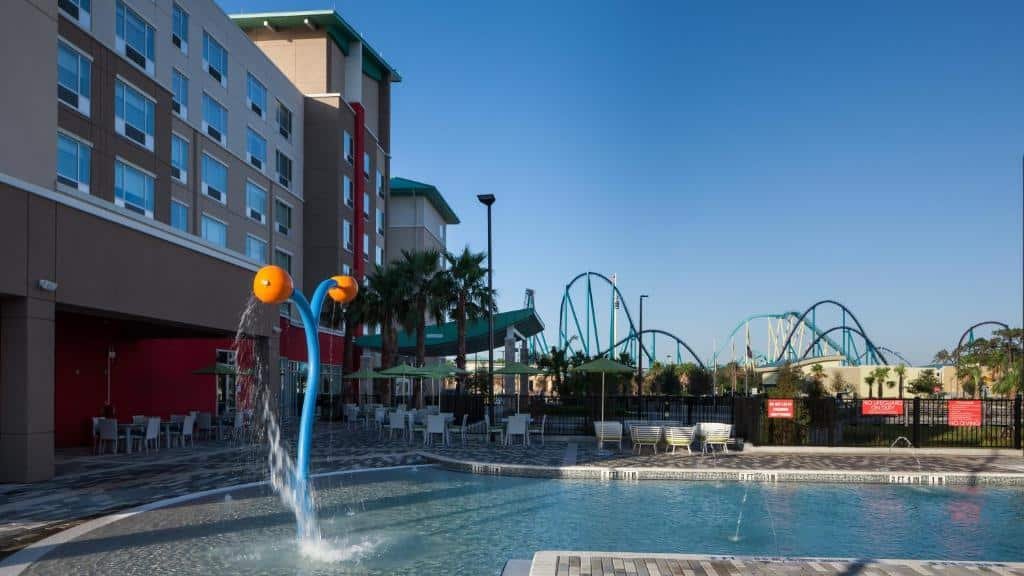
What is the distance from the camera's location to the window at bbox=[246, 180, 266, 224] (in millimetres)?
38312

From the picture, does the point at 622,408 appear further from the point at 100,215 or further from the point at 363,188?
the point at 363,188

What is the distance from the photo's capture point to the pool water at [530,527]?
921cm

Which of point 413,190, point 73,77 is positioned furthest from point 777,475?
point 413,190

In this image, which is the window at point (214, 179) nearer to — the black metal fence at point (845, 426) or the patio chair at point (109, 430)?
the patio chair at point (109, 430)

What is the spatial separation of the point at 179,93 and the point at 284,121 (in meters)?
11.7

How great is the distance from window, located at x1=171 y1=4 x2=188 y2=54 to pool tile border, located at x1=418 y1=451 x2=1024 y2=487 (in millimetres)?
24139

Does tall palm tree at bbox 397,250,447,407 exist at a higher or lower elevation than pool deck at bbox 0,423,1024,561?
higher

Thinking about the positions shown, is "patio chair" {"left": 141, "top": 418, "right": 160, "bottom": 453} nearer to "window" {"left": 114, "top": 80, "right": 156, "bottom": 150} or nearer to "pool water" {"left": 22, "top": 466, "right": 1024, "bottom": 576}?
"pool water" {"left": 22, "top": 466, "right": 1024, "bottom": 576}

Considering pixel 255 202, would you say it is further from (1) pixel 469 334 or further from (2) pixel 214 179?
(1) pixel 469 334

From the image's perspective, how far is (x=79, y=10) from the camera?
2481 cm

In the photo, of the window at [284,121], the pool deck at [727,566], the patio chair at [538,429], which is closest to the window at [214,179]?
the window at [284,121]

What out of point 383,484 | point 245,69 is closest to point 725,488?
point 383,484

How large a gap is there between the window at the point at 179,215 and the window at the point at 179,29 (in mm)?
6269

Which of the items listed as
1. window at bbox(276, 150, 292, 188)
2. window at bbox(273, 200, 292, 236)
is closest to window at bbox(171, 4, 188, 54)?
window at bbox(276, 150, 292, 188)
